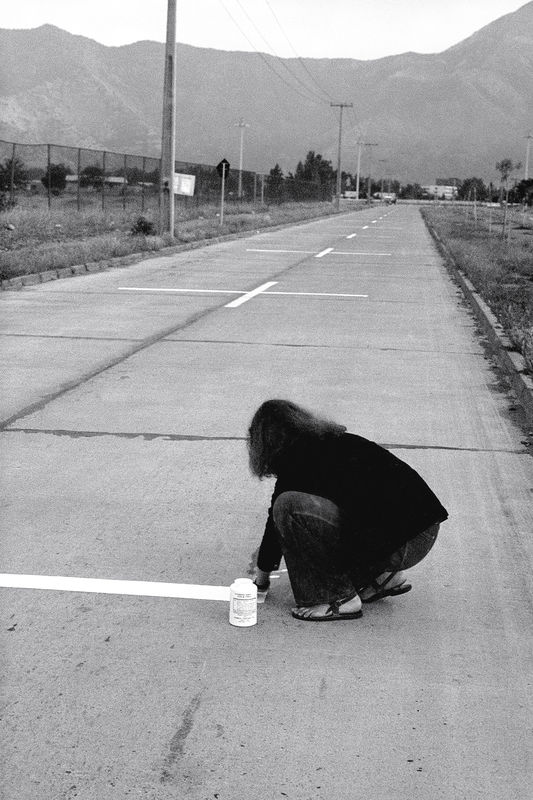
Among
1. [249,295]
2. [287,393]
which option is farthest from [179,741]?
[249,295]

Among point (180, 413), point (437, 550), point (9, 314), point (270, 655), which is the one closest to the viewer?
point (270, 655)

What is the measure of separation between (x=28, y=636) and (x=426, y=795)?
1.72m

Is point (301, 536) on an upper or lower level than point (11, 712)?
upper

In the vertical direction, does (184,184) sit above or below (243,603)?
above

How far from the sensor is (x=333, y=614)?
4613mm

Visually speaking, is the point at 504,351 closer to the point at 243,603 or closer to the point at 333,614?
the point at 333,614

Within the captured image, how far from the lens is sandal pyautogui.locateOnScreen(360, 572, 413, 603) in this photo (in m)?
4.76

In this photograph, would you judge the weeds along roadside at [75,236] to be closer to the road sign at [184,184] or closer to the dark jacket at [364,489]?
the road sign at [184,184]

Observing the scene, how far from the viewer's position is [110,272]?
71.7 ft

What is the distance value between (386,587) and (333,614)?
1.02 ft

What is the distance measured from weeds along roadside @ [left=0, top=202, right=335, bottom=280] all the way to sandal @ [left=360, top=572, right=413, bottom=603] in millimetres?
14769

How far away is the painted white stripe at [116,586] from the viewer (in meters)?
4.84

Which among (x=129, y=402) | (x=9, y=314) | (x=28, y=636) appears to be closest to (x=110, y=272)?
(x=9, y=314)

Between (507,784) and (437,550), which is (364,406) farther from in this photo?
(507,784)
